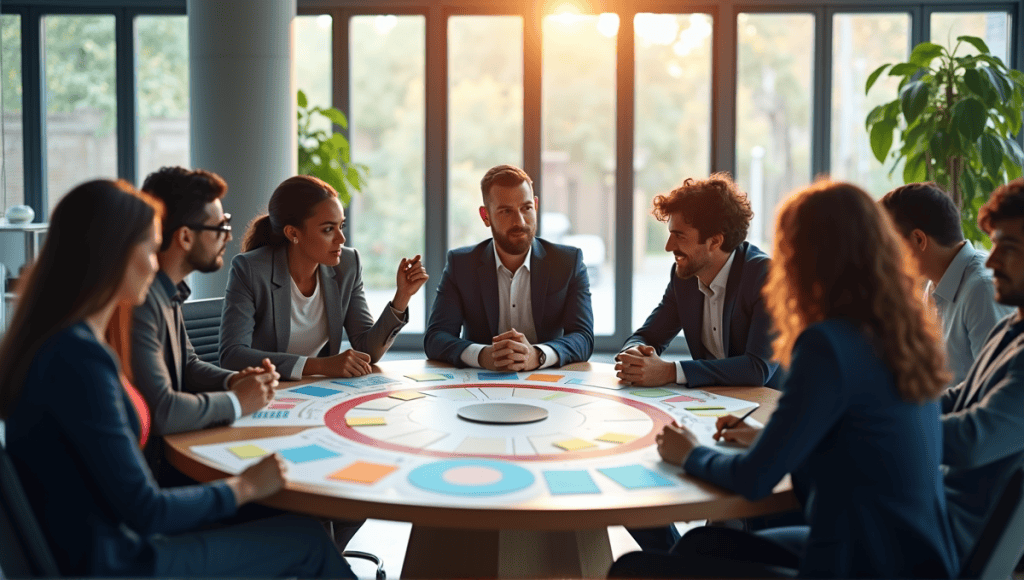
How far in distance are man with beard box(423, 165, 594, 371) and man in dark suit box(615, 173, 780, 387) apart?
1.25 ft

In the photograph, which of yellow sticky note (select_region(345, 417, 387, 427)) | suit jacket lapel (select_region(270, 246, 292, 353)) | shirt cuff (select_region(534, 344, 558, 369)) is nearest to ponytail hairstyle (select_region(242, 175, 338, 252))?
suit jacket lapel (select_region(270, 246, 292, 353))

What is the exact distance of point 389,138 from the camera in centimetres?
731

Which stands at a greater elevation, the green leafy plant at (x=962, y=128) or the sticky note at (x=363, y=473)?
the green leafy plant at (x=962, y=128)

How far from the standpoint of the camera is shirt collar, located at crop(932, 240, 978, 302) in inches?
113

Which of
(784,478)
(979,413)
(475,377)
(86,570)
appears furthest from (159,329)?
(979,413)

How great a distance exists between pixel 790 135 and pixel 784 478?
19.0 feet

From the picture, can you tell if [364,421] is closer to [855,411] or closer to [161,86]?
[855,411]

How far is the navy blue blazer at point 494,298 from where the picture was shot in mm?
3512

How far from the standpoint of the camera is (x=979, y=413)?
1937 millimetres

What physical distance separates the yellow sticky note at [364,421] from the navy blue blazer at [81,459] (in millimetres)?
663

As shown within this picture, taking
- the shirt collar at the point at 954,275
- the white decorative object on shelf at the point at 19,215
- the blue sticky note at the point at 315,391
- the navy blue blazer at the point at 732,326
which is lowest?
the blue sticky note at the point at 315,391

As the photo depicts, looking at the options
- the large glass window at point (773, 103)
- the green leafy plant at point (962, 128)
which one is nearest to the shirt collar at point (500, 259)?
the green leafy plant at point (962, 128)

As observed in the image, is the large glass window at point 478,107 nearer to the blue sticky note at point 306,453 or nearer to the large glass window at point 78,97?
the large glass window at point 78,97

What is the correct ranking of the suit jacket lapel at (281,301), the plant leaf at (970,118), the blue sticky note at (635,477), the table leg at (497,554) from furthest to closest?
the plant leaf at (970,118), the suit jacket lapel at (281,301), the table leg at (497,554), the blue sticky note at (635,477)
